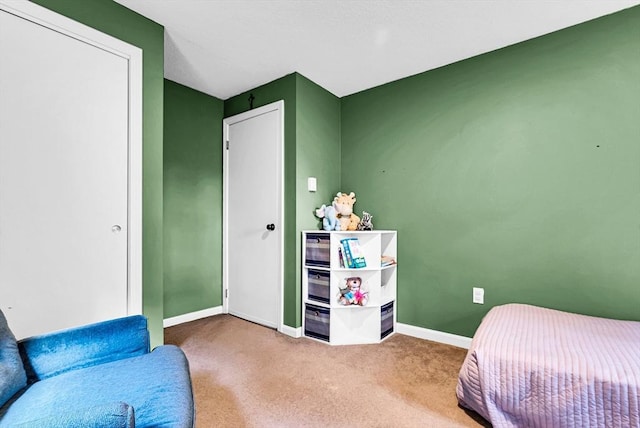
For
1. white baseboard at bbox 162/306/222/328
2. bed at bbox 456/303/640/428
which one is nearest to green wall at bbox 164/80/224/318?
white baseboard at bbox 162/306/222/328

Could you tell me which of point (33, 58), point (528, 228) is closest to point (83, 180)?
point (33, 58)

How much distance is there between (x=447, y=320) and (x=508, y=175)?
1.26 meters

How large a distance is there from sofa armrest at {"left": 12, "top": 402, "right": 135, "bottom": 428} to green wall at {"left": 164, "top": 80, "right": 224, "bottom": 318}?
225 centimetres

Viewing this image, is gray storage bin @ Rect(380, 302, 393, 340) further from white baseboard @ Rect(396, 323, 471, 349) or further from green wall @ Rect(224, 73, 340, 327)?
green wall @ Rect(224, 73, 340, 327)

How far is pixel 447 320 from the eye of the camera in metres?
2.45

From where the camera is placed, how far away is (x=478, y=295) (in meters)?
2.31

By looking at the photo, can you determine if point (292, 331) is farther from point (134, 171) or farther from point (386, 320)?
point (134, 171)

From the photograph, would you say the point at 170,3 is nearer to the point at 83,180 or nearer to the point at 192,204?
the point at 83,180

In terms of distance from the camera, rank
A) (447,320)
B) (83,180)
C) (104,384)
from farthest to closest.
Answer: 1. (447,320)
2. (83,180)
3. (104,384)

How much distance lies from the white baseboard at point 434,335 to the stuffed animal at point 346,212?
1.02m

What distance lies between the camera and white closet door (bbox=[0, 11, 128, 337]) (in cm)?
142

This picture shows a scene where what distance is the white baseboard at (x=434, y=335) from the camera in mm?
2355

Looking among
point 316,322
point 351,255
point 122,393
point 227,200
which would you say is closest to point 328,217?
point 351,255

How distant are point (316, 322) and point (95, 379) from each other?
167 cm
